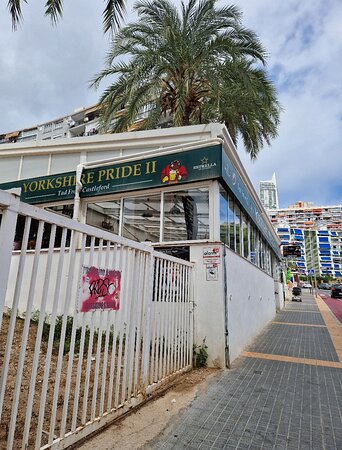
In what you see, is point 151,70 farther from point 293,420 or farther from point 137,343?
point 293,420

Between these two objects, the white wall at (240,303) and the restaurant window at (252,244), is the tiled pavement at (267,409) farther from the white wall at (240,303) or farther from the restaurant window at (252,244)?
the restaurant window at (252,244)

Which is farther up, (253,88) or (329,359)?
(253,88)

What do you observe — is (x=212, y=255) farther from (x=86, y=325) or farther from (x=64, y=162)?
(x=64, y=162)

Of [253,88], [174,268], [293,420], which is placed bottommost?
[293,420]

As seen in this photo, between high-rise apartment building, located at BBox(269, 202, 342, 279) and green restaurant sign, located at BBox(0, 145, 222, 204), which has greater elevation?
high-rise apartment building, located at BBox(269, 202, 342, 279)

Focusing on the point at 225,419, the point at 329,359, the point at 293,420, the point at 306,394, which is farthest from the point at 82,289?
the point at 329,359

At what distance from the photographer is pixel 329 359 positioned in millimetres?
6855

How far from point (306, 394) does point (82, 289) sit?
3893 millimetres

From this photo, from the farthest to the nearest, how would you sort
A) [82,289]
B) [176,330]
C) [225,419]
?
[176,330]
[225,419]
[82,289]

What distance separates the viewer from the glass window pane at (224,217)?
697cm

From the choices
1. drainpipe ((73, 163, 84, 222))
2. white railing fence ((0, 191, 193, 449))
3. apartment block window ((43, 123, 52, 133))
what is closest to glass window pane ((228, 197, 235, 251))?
white railing fence ((0, 191, 193, 449))

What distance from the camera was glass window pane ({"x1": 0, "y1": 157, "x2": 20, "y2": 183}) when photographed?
1098 centimetres

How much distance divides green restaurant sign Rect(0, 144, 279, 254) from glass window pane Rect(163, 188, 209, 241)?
40cm

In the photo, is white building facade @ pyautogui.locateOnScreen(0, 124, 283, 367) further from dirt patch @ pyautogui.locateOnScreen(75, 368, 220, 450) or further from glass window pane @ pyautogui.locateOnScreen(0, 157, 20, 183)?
dirt patch @ pyautogui.locateOnScreen(75, 368, 220, 450)
